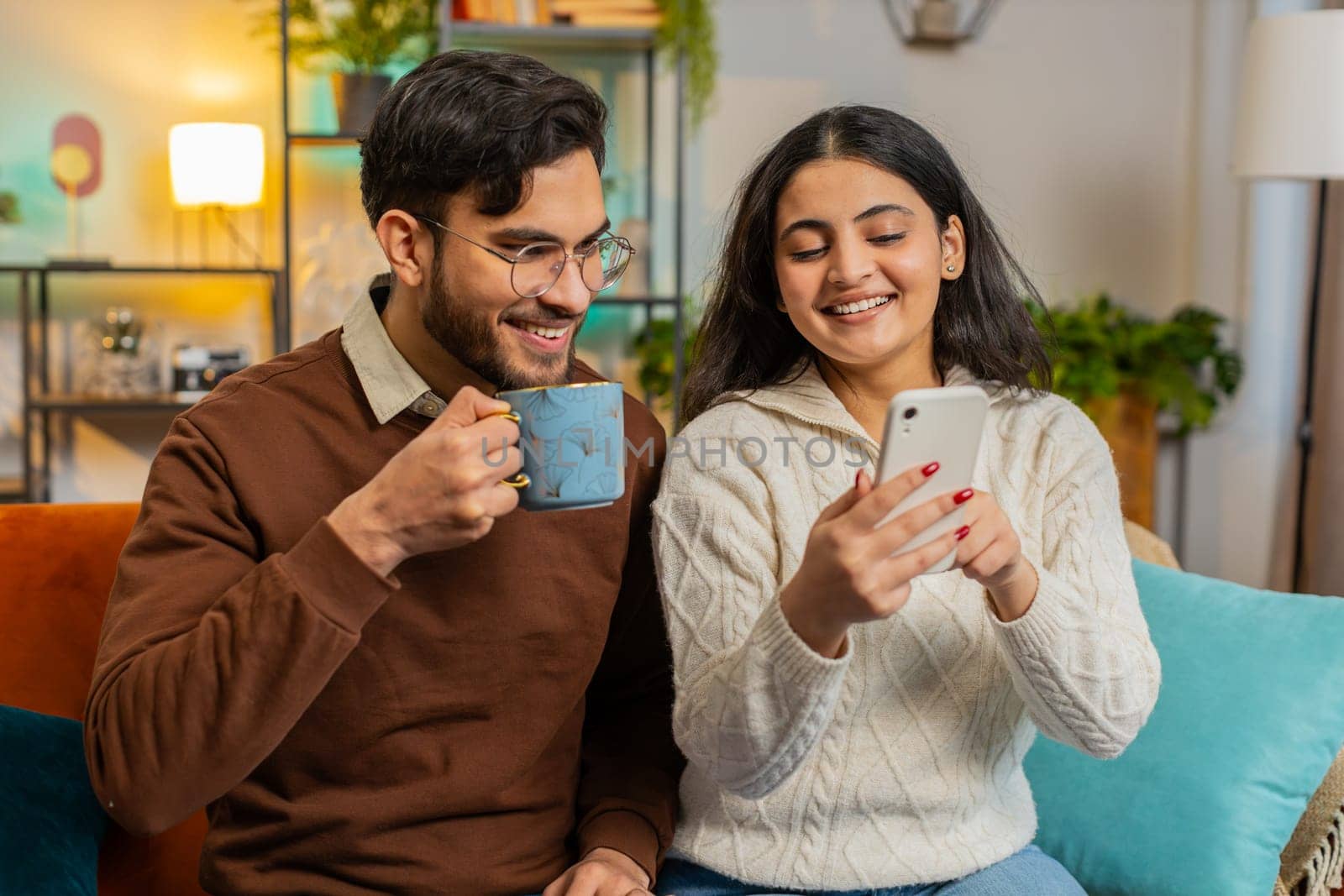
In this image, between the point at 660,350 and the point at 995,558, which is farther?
the point at 660,350

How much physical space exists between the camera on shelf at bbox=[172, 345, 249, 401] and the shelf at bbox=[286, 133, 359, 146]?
0.62 meters

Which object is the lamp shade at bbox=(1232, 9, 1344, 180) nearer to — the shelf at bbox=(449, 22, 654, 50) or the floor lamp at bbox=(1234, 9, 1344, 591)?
the floor lamp at bbox=(1234, 9, 1344, 591)

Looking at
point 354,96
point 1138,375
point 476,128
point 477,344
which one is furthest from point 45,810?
point 1138,375

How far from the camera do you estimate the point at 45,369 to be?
380cm

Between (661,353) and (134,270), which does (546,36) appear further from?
(134,270)

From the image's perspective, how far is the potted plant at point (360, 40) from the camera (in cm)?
369

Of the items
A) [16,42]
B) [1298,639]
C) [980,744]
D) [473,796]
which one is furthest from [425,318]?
[16,42]

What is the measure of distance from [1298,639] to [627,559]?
2.55 feet

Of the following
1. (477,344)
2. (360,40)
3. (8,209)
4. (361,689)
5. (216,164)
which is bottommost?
(361,689)

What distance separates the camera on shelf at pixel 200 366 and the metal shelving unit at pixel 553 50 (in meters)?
0.30

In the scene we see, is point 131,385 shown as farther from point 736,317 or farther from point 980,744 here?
point 980,744

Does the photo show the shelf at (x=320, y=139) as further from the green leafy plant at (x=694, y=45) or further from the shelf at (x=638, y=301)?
the green leafy plant at (x=694, y=45)

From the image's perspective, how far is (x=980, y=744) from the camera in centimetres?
132

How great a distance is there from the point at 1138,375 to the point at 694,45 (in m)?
1.59
